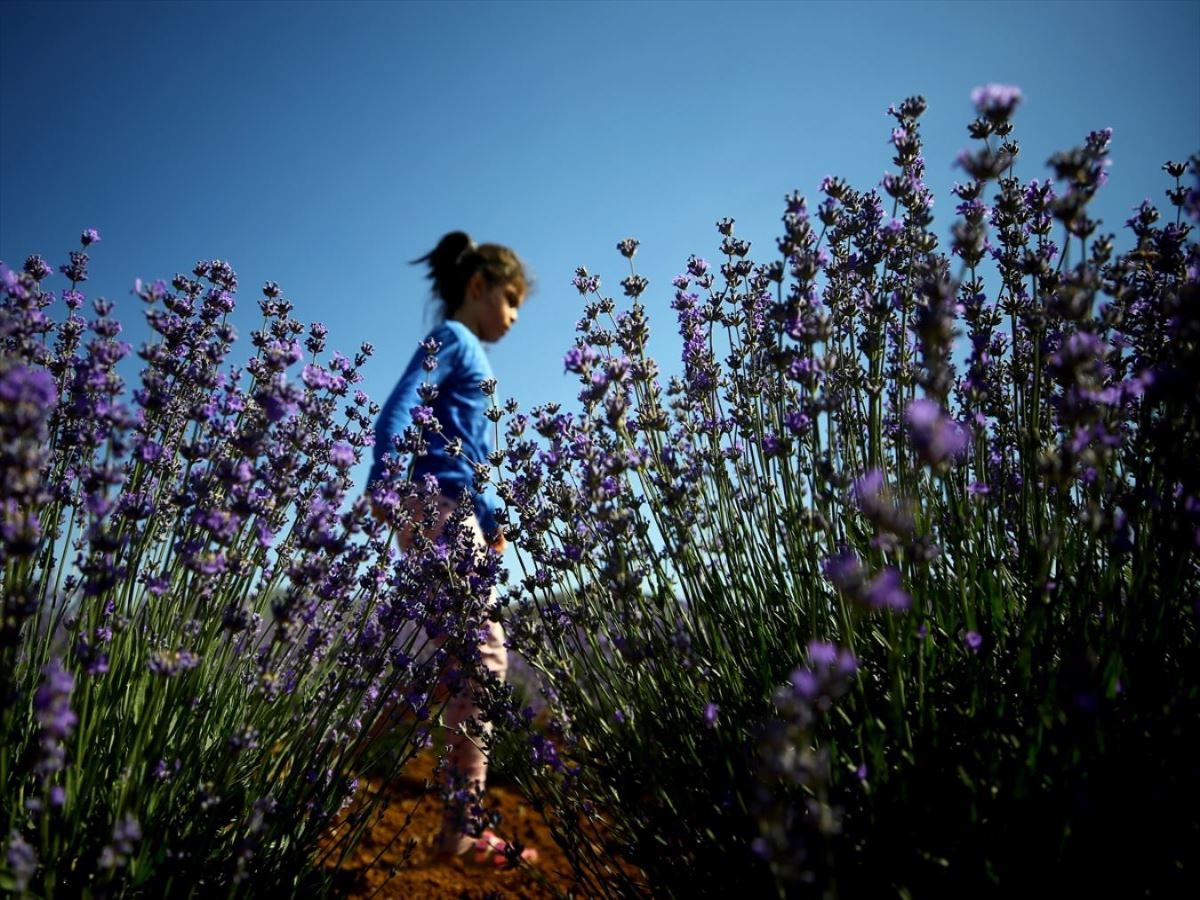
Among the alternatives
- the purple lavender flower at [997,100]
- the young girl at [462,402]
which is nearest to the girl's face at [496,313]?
the young girl at [462,402]

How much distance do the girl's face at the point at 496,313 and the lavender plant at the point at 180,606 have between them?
1892 millimetres

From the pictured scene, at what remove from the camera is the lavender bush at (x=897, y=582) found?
43.4 inches

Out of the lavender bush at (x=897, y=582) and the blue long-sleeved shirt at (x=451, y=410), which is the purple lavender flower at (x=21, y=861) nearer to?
the lavender bush at (x=897, y=582)

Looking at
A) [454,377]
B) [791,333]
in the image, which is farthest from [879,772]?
[454,377]

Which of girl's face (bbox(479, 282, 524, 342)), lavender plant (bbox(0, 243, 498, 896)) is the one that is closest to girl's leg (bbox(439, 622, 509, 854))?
lavender plant (bbox(0, 243, 498, 896))

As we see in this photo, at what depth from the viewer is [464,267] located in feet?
14.6

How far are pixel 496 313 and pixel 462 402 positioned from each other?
35.0 inches

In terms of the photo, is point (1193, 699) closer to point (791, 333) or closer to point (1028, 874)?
point (1028, 874)

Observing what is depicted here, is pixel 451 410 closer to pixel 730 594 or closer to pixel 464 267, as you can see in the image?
pixel 464 267

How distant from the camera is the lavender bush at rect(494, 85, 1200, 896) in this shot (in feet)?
3.61

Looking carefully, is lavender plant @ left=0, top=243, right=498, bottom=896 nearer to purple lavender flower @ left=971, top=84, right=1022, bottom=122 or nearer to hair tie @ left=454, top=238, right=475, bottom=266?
purple lavender flower @ left=971, top=84, right=1022, bottom=122

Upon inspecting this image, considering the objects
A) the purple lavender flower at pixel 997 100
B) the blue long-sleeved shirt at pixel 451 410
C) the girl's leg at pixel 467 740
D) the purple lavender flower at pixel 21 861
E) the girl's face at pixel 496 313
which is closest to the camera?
the purple lavender flower at pixel 21 861

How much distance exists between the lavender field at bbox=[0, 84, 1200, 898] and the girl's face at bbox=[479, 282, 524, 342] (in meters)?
1.79

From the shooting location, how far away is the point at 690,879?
1.44 metres
